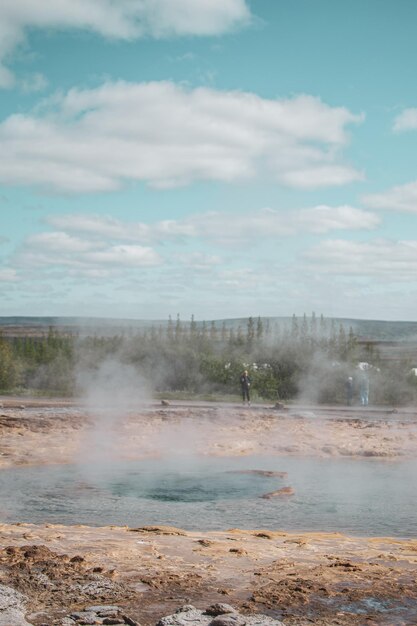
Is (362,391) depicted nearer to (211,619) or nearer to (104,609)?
(104,609)

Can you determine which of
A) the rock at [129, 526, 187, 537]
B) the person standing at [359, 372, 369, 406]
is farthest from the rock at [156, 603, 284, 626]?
the person standing at [359, 372, 369, 406]

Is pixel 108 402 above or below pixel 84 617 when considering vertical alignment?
below

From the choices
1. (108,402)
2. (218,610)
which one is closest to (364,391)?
(108,402)

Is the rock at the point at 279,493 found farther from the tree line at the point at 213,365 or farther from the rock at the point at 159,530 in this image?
the tree line at the point at 213,365

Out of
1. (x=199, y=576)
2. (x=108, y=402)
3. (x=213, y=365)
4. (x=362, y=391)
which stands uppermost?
(x=213, y=365)

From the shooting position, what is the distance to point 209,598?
6.77 metres

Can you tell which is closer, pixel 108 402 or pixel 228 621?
pixel 228 621

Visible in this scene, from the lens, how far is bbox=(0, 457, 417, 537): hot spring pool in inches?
440

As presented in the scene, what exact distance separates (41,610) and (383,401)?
2647 centimetres

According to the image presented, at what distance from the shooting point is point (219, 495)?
13227 millimetres

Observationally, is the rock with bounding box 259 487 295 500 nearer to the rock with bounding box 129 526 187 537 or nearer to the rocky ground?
the rocky ground

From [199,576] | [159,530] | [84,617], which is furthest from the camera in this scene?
[159,530]

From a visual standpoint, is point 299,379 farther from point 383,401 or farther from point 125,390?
point 125,390

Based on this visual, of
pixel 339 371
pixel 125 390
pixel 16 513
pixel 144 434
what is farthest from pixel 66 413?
pixel 339 371
